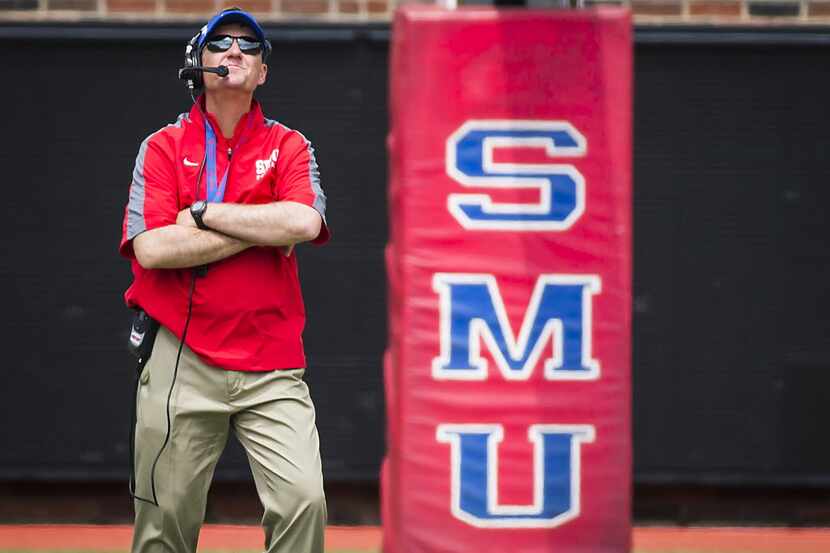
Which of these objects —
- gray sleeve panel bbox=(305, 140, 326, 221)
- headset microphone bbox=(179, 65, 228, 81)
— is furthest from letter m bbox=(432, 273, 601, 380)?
headset microphone bbox=(179, 65, 228, 81)

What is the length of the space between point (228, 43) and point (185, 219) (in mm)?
599

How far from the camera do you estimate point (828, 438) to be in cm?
832

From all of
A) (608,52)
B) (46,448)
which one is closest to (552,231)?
(608,52)

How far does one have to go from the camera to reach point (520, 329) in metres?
4.51

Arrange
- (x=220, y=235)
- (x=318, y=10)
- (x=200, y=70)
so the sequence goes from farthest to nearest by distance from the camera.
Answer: (x=318, y=10), (x=200, y=70), (x=220, y=235)

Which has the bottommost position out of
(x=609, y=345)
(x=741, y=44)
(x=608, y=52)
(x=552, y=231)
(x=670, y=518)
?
(x=670, y=518)

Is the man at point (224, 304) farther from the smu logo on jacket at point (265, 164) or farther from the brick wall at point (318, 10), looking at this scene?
the brick wall at point (318, 10)

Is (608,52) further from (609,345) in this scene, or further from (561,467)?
(561,467)

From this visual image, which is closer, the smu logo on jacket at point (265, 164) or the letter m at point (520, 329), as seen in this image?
the letter m at point (520, 329)

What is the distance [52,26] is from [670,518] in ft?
13.0

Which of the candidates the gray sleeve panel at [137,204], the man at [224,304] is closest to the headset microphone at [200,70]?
the man at [224,304]

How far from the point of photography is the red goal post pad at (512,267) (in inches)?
177

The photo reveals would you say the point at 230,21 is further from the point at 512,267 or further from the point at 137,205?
the point at 512,267

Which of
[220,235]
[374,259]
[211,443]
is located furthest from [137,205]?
[374,259]
